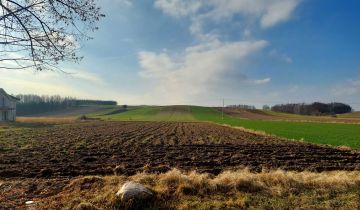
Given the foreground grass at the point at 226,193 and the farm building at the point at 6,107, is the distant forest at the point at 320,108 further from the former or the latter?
the foreground grass at the point at 226,193

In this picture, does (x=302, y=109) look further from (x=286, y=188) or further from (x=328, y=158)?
(x=286, y=188)

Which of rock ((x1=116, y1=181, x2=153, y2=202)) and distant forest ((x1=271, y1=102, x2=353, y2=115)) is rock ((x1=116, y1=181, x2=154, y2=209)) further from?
distant forest ((x1=271, y1=102, x2=353, y2=115))

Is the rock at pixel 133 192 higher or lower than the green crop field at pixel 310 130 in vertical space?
higher

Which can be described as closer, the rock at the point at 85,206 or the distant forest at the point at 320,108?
the rock at the point at 85,206

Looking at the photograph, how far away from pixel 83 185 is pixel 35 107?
14107cm

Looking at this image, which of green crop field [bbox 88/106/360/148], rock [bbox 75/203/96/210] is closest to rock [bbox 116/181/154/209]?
rock [bbox 75/203/96/210]

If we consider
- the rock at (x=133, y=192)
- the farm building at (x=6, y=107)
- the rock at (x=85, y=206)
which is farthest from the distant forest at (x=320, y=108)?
the rock at (x=85, y=206)

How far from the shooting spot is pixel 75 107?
151 metres

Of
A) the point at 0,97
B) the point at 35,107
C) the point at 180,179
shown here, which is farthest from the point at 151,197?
the point at 35,107

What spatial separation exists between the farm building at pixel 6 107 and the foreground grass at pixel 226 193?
64.8m

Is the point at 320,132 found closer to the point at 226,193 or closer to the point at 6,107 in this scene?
the point at 226,193

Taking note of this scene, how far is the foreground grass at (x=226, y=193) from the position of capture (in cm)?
702

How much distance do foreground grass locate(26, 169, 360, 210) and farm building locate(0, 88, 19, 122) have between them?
6481cm

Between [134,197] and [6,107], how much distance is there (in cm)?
6784
